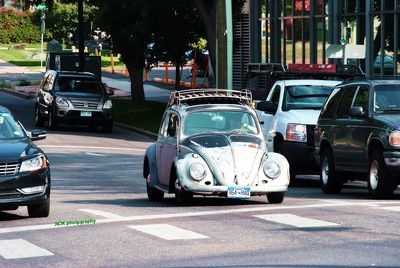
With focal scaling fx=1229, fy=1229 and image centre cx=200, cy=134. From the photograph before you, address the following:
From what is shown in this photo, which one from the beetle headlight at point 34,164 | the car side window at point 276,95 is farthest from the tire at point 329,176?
the beetle headlight at point 34,164

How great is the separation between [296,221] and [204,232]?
1.51m

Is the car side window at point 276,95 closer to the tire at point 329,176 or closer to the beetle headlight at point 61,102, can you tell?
the tire at point 329,176

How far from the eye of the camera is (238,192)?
17.2m

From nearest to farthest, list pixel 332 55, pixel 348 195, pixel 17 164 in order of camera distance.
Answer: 1. pixel 17 164
2. pixel 348 195
3. pixel 332 55

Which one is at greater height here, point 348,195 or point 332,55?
point 332,55

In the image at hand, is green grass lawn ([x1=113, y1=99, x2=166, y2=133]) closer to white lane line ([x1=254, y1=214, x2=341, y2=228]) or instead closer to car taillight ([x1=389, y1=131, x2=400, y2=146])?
car taillight ([x1=389, y1=131, x2=400, y2=146])

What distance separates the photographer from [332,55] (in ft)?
110

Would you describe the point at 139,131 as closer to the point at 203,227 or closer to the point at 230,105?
the point at 230,105

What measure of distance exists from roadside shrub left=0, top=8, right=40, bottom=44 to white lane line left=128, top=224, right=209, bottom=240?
93973 mm

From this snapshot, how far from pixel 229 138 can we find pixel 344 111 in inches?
134

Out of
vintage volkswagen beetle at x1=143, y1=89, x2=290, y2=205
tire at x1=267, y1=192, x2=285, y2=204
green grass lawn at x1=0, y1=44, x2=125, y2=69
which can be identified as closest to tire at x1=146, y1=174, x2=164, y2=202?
vintage volkswagen beetle at x1=143, y1=89, x2=290, y2=205

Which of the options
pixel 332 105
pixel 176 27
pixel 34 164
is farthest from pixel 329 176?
pixel 176 27

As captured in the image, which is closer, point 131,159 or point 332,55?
point 131,159

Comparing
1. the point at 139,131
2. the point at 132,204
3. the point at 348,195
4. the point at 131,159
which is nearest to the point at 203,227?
the point at 132,204
